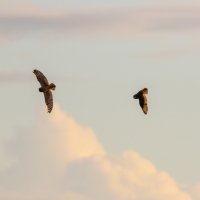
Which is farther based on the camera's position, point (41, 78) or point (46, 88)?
point (41, 78)

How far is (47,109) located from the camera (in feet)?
343

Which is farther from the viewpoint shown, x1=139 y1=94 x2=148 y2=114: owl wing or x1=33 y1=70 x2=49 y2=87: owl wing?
x1=139 y1=94 x2=148 y2=114: owl wing

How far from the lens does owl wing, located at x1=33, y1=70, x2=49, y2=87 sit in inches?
4176

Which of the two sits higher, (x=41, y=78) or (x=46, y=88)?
(x=41, y=78)

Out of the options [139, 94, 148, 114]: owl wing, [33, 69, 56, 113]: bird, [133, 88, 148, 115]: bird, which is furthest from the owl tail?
[139, 94, 148, 114]: owl wing

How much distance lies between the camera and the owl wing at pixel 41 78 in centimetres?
10607

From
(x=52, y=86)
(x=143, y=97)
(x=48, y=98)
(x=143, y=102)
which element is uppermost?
(x=143, y=97)

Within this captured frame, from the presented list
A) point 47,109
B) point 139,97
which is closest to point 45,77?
point 47,109

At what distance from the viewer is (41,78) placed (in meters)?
107

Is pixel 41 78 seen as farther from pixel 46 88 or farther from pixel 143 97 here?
pixel 143 97

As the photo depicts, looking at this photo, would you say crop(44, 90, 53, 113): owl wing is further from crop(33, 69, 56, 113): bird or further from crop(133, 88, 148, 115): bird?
crop(133, 88, 148, 115): bird

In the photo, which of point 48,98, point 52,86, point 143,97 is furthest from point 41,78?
point 143,97

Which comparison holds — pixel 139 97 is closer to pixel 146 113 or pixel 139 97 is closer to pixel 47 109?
pixel 146 113

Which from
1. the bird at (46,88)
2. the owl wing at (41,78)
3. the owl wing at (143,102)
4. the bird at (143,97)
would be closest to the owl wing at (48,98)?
the bird at (46,88)
